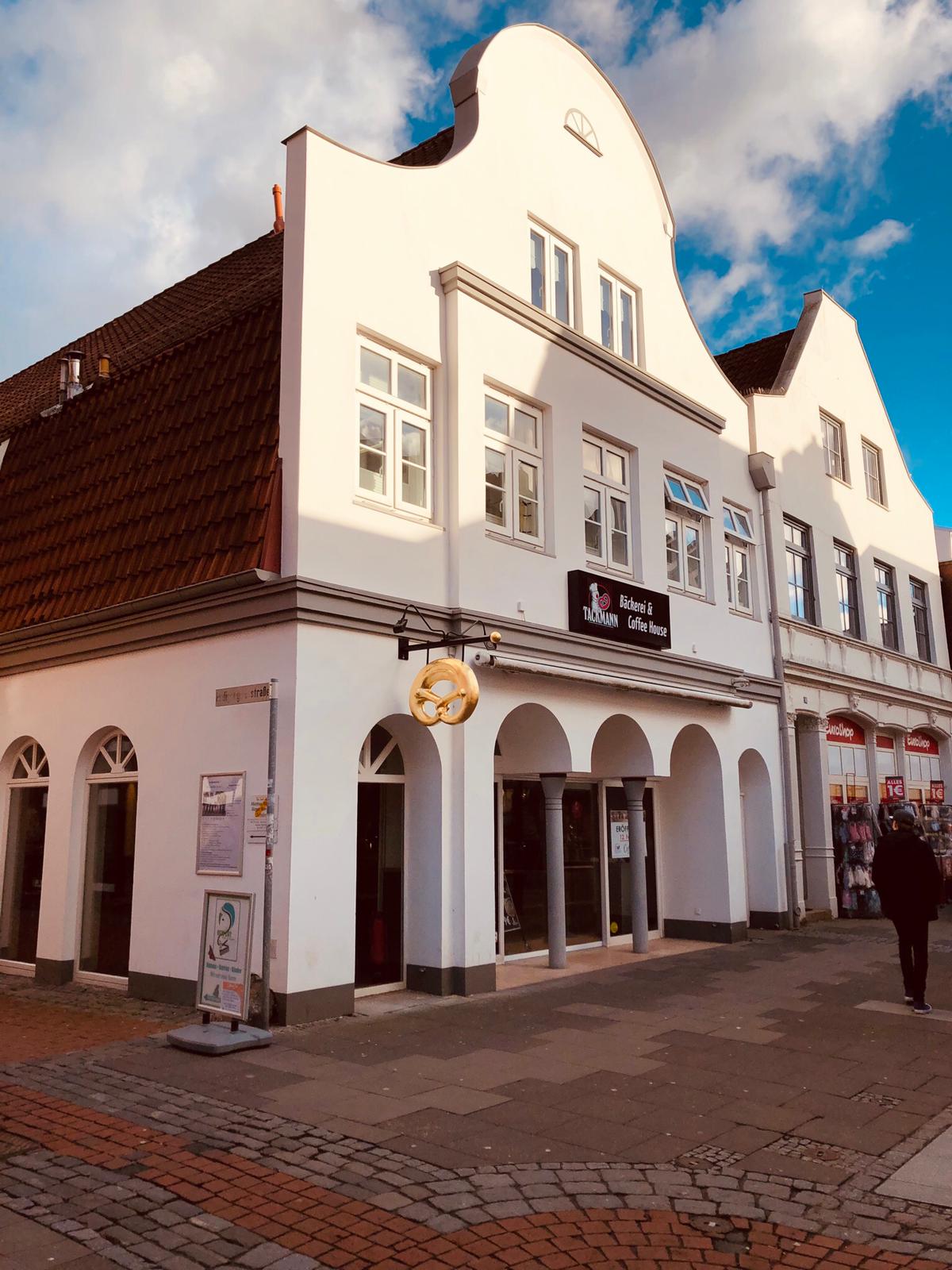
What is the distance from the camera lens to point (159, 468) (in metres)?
12.2

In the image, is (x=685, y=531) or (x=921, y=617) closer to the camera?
(x=685, y=531)

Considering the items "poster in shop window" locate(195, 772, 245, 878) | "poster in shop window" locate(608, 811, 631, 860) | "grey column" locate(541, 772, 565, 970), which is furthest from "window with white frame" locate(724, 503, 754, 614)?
"poster in shop window" locate(195, 772, 245, 878)

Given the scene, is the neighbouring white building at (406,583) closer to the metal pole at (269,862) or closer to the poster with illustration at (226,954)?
the metal pole at (269,862)

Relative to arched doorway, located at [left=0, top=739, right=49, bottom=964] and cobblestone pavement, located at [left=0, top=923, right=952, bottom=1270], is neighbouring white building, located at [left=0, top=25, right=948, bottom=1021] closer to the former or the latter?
arched doorway, located at [left=0, top=739, right=49, bottom=964]

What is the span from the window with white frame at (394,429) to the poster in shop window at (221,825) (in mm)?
3281

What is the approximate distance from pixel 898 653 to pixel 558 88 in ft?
46.3

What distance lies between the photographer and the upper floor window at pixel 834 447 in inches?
861

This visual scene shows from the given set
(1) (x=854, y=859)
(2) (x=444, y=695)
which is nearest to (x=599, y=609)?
(2) (x=444, y=695)

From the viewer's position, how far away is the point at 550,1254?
4.55m

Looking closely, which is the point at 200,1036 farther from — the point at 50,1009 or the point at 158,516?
the point at 158,516

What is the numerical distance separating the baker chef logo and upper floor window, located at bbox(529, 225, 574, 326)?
372 cm

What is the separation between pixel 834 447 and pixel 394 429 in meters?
13.9

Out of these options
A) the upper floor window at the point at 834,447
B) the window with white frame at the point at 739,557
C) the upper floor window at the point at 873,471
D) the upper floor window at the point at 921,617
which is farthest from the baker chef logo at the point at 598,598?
the upper floor window at the point at 921,617

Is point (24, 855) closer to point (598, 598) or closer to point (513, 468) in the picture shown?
point (513, 468)
